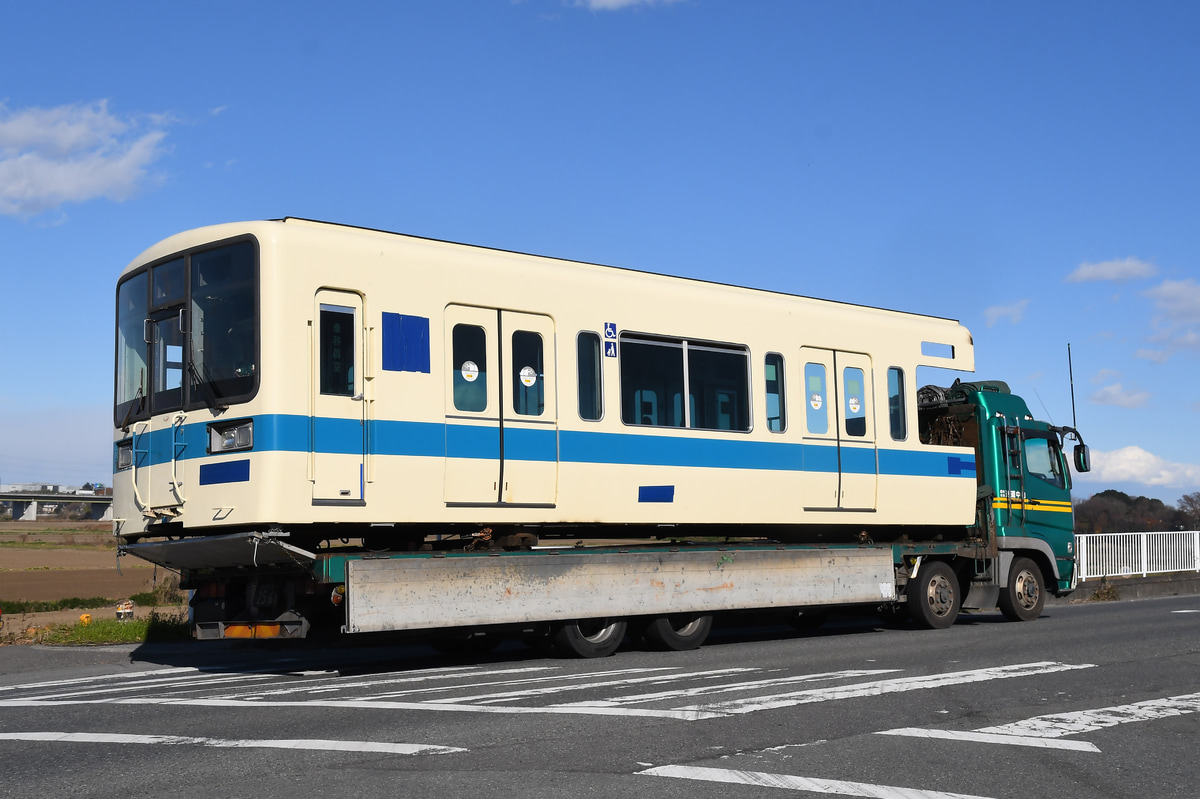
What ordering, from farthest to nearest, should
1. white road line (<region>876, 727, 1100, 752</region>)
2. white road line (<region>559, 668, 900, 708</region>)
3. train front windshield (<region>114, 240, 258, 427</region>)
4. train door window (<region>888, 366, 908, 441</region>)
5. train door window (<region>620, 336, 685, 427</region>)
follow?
train door window (<region>888, 366, 908, 441</region>) → train door window (<region>620, 336, 685, 427</region>) → train front windshield (<region>114, 240, 258, 427</region>) → white road line (<region>559, 668, 900, 708</region>) → white road line (<region>876, 727, 1100, 752</region>)

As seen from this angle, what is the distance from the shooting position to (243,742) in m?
6.94

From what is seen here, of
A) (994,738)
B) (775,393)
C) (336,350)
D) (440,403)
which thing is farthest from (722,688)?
(775,393)

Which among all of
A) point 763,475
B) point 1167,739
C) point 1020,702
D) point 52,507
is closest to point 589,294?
point 763,475

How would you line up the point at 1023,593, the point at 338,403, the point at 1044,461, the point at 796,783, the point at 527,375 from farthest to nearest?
the point at 1044,461
the point at 1023,593
the point at 527,375
the point at 338,403
the point at 796,783

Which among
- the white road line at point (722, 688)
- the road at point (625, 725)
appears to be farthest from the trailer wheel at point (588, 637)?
the white road line at point (722, 688)

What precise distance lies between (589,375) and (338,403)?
9.46ft

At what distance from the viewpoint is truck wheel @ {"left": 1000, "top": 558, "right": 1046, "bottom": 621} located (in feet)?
54.1

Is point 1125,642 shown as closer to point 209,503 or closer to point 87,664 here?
point 209,503

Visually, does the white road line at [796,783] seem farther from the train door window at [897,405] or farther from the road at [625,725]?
the train door window at [897,405]

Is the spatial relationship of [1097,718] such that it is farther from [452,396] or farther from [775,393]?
[775,393]

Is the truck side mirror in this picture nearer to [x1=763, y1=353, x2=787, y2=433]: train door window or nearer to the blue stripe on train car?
[x1=763, y1=353, x2=787, y2=433]: train door window

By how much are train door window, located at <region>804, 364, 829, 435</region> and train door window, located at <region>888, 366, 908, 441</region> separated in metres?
1.21

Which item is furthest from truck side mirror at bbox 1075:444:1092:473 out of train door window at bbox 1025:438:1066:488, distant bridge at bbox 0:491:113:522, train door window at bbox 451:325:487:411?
distant bridge at bbox 0:491:113:522

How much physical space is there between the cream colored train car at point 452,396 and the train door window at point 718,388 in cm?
2
